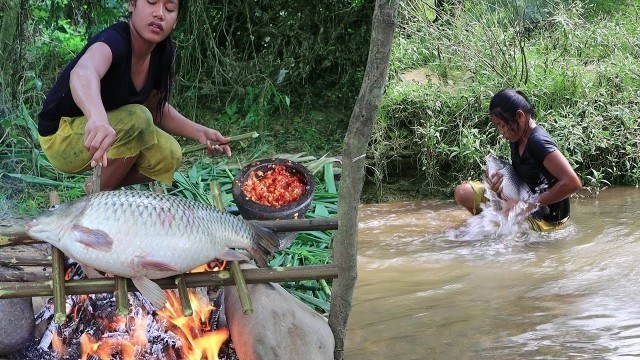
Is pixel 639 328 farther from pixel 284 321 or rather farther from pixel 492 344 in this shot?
pixel 284 321

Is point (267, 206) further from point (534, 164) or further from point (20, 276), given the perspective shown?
point (534, 164)

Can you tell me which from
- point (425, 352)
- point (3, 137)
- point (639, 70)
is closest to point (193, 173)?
point (3, 137)

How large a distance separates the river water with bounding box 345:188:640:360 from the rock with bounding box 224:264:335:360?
72 centimetres

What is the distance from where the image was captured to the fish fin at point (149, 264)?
2.50 metres

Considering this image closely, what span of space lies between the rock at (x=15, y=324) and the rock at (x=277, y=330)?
2.53ft

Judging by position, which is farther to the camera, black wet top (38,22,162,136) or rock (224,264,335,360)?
black wet top (38,22,162,136)

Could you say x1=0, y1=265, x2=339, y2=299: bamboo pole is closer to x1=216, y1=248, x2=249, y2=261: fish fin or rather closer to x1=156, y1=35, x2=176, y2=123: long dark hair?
x1=216, y1=248, x2=249, y2=261: fish fin

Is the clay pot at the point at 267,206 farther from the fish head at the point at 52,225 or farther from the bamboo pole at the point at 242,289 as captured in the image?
the fish head at the point at 52,225

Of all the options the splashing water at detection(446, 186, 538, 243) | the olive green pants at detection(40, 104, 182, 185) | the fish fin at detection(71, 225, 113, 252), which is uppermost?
the olive green pants at detection(40, 104, 182, 185)

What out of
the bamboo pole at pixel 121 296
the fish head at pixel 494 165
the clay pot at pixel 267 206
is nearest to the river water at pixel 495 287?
the fish head at pixel 494 165

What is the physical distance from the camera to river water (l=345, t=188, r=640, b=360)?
12.1ft

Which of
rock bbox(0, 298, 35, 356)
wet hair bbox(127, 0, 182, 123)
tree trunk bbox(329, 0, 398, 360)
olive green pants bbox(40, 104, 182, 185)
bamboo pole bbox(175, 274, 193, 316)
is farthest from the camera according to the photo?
wet hair bbox(127, 0, 182, 123)

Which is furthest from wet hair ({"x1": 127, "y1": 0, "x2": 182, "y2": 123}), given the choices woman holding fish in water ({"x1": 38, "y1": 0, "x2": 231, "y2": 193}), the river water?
the river water

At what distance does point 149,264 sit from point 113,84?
1.18 m
